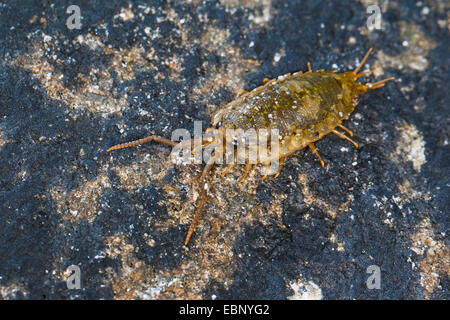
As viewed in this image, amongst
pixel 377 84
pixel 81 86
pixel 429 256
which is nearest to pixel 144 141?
pixel 81 86

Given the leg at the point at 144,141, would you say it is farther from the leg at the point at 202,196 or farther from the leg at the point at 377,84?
the leg at the point at 377,84

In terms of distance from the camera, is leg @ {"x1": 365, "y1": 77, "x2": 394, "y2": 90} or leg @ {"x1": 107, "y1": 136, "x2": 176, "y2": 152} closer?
leg @ {"x1": 107, "y1": 136, "x2": 176, "y2": 152}

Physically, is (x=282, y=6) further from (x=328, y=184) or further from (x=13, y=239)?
(x=13, y=239)

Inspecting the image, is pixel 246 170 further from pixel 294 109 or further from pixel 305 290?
pixel 305 290

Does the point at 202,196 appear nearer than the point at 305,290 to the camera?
No

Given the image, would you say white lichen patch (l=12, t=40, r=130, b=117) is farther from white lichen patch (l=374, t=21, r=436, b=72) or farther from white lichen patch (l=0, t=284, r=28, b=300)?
white lichen patch (l=374, t=21, r=436, b=72)

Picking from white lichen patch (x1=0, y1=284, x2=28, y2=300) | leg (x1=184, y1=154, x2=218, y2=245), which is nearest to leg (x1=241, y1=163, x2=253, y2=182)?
leg (x1=184, y1=154, x2=218, y2=245)
